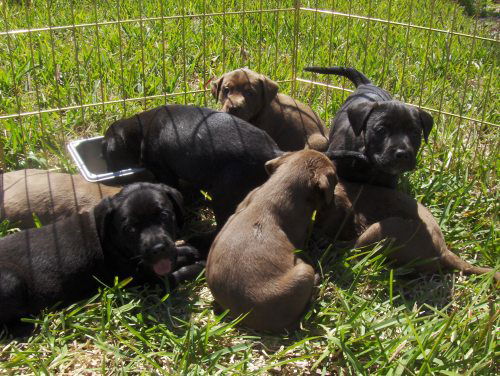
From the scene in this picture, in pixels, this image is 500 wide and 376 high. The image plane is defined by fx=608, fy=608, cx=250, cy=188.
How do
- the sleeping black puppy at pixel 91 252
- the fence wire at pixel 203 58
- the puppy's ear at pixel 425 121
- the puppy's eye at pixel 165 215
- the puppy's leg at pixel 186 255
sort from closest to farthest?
1. the sleeping black puppy at pixel 91 252
2. the puppy's eye at pixel 165 215
3. the puppy's leg at pixel 186 255
4. the puppy's ear at pixel 425 121
5. the fence wire at pixel 203 58

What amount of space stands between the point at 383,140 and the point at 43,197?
256 centimetres

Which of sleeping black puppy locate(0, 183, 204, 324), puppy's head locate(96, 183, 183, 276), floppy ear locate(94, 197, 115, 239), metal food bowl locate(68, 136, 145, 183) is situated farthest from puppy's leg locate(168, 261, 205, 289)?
metal food bowl locate(68, 136, 145, 183)

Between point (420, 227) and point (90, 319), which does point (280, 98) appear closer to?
point (420, 227)

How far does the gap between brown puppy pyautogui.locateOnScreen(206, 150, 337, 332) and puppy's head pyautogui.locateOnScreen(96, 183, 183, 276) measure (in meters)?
0.30

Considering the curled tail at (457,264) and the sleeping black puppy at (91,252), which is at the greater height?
the sleeping black puppy at (91,252)

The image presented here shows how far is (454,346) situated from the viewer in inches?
132

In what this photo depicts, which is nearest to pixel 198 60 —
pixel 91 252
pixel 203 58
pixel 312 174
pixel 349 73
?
pixel 203 58

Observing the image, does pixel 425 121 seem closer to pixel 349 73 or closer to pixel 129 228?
pixel 349 73

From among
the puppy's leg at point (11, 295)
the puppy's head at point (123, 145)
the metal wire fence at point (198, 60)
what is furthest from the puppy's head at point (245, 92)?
the puppy's leg at point (11, 295)

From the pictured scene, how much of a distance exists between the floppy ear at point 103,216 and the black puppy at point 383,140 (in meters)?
1.76

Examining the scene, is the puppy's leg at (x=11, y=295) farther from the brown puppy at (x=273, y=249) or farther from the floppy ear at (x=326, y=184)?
the floppy ear at (x=326, y=184)

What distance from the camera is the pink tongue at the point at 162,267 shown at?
3.78 metres

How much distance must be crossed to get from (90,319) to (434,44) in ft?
19.7

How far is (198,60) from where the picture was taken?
7.25m
